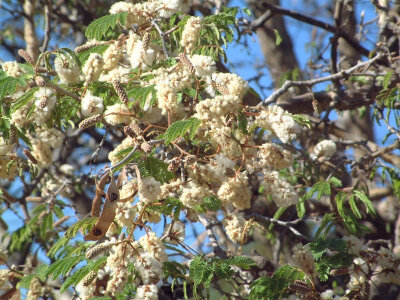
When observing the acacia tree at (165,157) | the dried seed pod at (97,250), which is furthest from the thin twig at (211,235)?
the dried seed pod at (97,250)

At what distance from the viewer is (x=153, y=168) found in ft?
8.58

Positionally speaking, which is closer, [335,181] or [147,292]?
[147,292]

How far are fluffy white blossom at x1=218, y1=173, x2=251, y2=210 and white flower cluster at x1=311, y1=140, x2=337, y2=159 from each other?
6.35ft

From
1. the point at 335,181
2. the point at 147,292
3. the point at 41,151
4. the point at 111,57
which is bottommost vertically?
the point at 147,292

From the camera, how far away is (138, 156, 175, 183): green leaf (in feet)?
8.57

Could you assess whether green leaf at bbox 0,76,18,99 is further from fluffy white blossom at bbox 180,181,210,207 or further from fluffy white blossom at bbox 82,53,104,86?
fluffy white blossom at bbox 180,181,210,207

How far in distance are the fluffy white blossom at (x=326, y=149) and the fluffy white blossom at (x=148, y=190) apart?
90.5 inches

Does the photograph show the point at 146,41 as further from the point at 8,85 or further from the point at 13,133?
the point at 13,133

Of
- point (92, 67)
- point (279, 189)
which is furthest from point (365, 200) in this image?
point (92, 67)

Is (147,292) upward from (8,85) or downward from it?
downward

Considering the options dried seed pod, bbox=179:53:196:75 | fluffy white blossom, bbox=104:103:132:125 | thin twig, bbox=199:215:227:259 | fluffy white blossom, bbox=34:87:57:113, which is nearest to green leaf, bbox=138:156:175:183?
→ fluffy white blossom, bbox=104:103:132:125

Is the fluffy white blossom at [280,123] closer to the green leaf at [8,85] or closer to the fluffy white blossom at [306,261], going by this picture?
the fluffy white blossom at [306,261]

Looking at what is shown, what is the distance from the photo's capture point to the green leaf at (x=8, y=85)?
271 cm

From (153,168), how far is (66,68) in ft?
2.70
